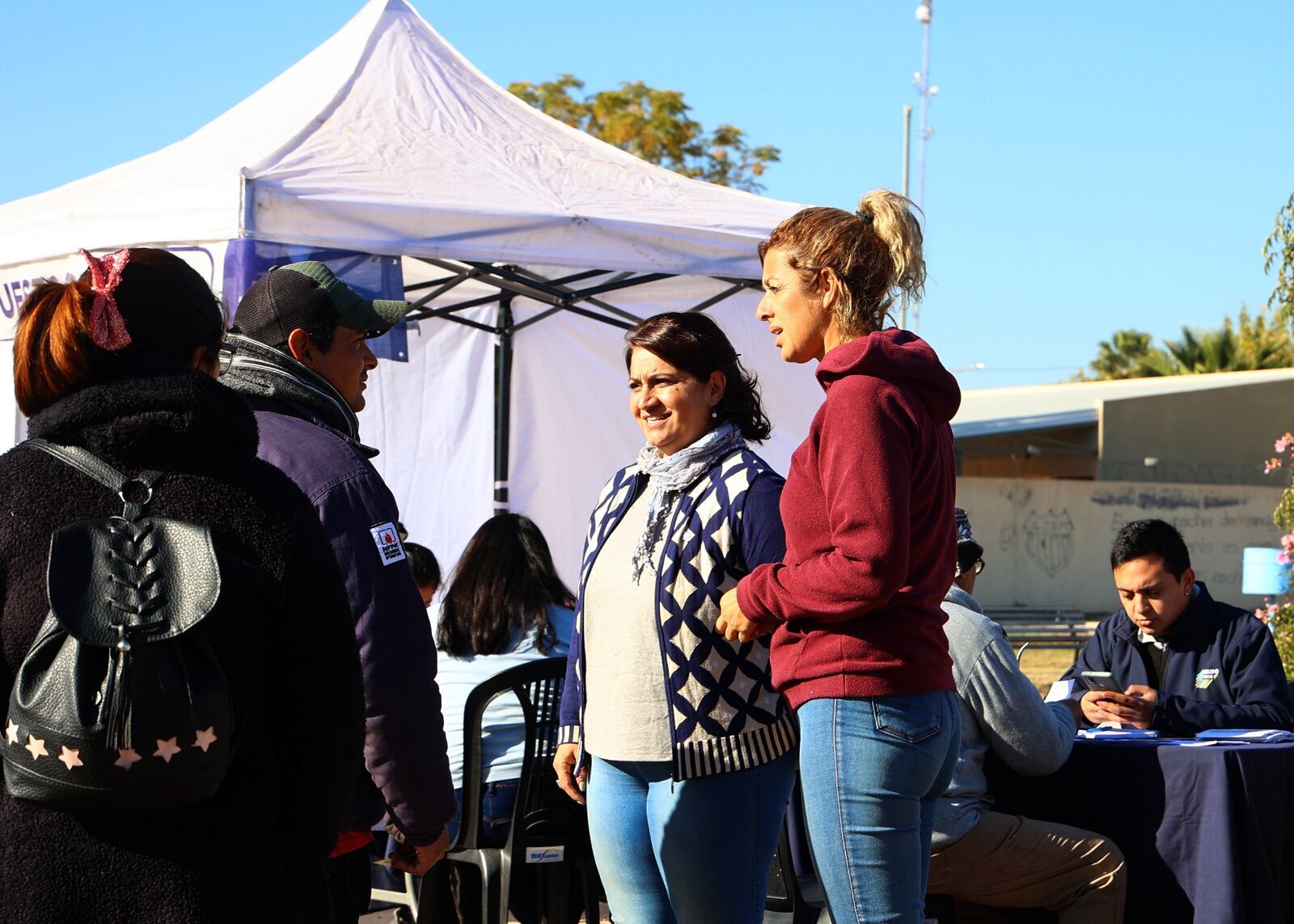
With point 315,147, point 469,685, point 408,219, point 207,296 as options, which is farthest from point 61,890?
point 315,147

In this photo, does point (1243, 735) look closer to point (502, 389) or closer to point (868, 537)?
point (868, 537)

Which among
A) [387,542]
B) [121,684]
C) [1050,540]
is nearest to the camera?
[121,684]

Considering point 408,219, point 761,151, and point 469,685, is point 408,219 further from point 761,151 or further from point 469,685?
point 761,151

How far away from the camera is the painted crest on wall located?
23.4 metres

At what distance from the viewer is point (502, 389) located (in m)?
7.75

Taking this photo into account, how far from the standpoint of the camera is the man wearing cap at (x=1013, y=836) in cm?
353

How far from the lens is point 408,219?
17.2ft

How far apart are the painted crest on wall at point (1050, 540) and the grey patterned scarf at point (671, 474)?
21350 millimetres

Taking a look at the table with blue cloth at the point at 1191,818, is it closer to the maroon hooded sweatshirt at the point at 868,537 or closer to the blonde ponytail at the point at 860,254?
the maroon hooded sweatshirt at the point at 868,537

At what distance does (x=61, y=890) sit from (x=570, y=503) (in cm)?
642

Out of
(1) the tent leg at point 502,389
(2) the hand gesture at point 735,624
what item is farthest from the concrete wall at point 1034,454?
(2) the hand gesture at point 735,624

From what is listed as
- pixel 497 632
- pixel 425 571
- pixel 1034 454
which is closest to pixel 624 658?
pixel 497 632

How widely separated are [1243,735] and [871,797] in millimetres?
2170

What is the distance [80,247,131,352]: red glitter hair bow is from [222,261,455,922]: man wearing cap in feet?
1.92
